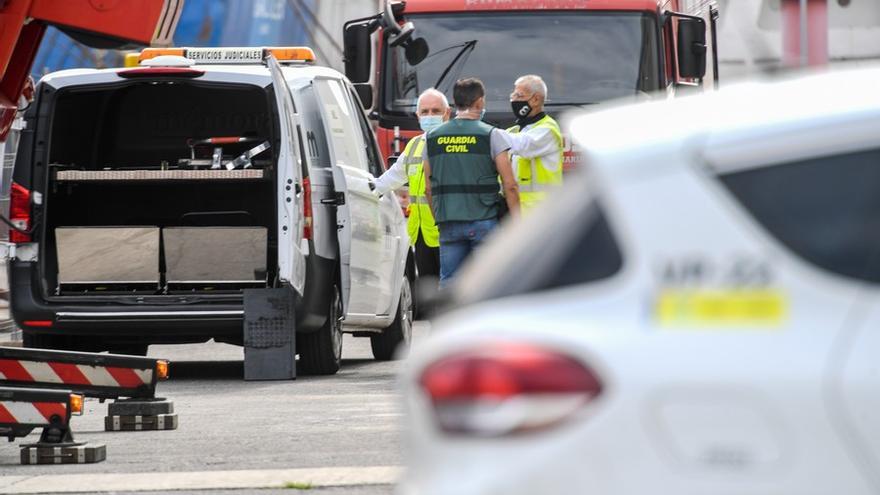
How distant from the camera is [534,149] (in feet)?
37.3

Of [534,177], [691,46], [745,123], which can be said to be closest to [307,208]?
[534,177]

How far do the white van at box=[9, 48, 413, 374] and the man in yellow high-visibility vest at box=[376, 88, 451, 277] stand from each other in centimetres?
21

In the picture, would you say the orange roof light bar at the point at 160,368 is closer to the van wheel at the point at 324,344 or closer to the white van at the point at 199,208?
the white van at the point at 199,208

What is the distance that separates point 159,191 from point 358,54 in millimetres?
4436

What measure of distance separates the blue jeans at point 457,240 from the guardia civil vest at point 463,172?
47 millimetres

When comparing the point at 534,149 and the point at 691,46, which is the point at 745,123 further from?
the point at 691,46

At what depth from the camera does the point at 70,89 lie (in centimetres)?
1195

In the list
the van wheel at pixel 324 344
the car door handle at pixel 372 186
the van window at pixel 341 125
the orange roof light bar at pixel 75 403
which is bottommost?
the van wheel at pixel 324 344

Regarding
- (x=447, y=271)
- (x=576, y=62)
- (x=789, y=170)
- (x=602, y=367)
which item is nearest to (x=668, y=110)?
(x=789, y=170)

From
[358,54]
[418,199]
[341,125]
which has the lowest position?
[418,199]

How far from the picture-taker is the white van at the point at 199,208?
463 inches

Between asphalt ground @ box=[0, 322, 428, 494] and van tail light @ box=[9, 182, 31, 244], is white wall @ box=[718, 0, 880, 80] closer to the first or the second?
asphalt ground @ box=[0, 322, 428, 494]

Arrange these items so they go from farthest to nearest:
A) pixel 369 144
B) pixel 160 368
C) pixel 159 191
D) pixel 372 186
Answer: pixel 369 144 → pixel 159 191 → pixel 372 186 → pixel 160 368

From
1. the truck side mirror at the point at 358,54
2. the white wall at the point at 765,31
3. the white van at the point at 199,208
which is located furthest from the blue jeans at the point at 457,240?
Answer: the white wall at the point at 765,31
